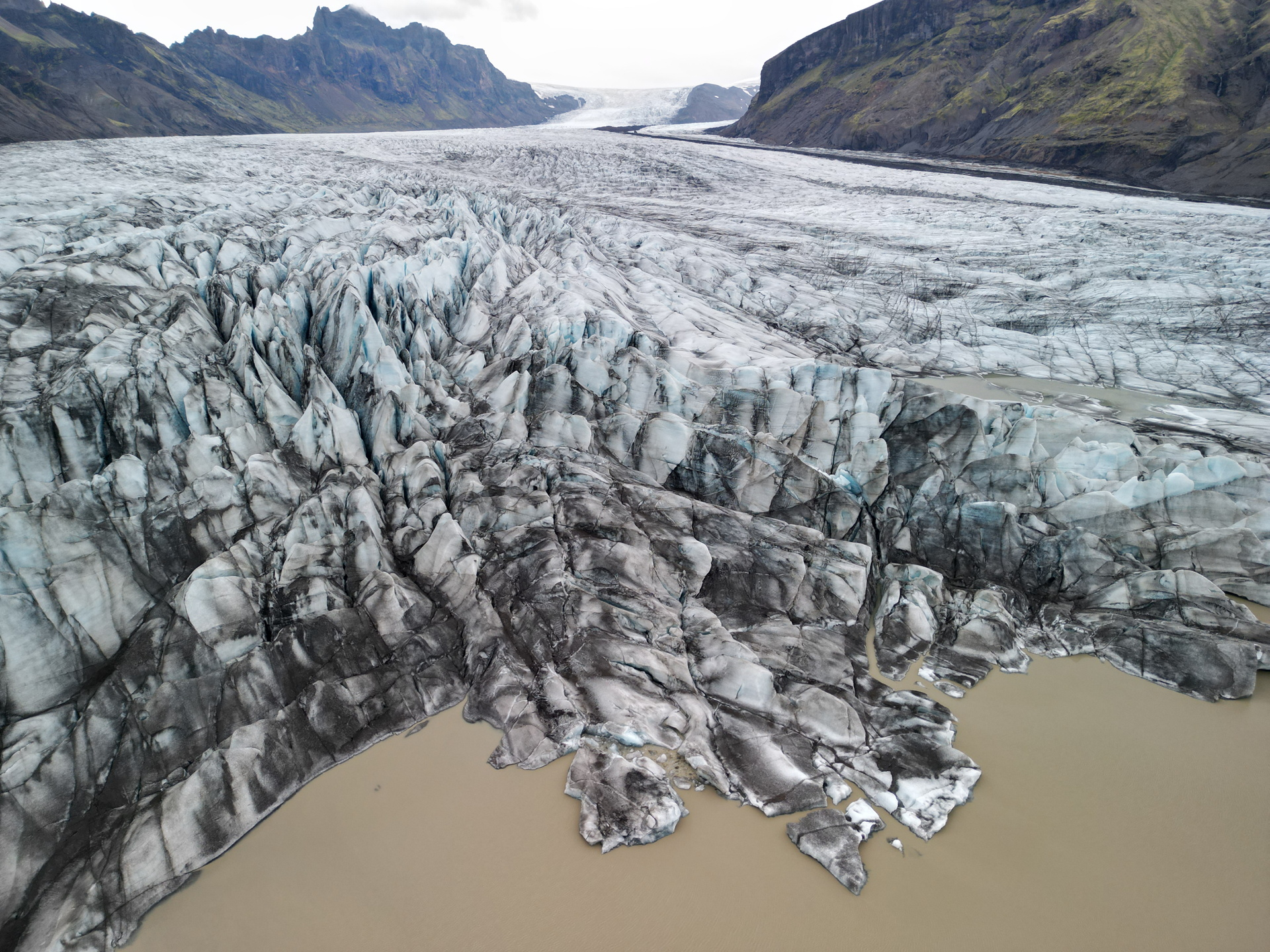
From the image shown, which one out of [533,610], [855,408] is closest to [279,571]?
[533,610]

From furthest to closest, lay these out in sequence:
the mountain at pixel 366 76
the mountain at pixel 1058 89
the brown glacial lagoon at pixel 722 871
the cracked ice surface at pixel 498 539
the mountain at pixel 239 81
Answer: the mountain at pixel 366 76
the mountain at pixel 239 81
the mountain at pixel 1058 89
the cracked ice surface at pixel 498 539
the brown glacial lagoon at pixel 722 871

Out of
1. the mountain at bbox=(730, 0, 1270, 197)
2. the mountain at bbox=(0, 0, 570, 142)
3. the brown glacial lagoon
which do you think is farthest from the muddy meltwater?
the mountain at bbox=(0, 0, 570, 142)

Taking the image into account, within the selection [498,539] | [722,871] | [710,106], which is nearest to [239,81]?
[710,106]

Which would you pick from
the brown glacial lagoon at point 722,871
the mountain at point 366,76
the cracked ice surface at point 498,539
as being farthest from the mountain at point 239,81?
the brown glacial lagoon at point 722,871

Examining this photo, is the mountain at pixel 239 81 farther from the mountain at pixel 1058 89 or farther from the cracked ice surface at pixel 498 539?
the mountain at pixel 1058 89

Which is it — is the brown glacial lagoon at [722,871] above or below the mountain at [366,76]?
below

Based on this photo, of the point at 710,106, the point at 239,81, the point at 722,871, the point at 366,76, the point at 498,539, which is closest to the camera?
the point at 722,871

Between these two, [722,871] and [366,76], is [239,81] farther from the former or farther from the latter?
[722,871]
